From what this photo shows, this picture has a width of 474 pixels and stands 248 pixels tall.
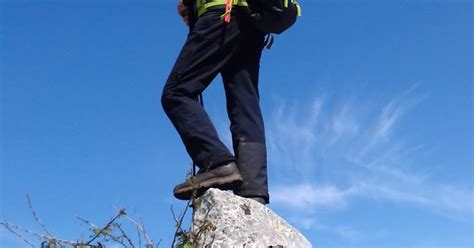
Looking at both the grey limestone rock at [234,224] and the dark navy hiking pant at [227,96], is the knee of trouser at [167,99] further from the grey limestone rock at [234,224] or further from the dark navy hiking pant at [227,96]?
the grey limestone rock at [234,224]

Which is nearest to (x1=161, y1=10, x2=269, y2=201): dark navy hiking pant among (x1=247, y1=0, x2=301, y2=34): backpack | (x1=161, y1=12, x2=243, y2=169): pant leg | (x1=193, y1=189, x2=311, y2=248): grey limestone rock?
(x1=161, y1=12, x2=243, y2=169): pant leg

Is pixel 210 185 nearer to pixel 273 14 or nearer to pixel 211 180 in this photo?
pixel 211 180

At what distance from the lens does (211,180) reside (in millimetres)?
4188

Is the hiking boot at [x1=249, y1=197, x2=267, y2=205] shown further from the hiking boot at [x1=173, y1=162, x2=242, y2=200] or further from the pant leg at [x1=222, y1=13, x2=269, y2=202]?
the hiking boot at [x1=173, y1=162, x2=242, y2=200]

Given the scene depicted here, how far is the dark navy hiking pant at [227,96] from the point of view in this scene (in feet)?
14.2

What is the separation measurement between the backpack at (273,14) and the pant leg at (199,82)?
16 cm

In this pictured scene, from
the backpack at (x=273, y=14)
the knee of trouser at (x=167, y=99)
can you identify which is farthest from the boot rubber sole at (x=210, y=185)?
the backpack at (x=273, y=14)

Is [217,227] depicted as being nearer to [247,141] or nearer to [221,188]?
[221,188]

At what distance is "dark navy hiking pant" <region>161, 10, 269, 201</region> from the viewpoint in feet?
14.2

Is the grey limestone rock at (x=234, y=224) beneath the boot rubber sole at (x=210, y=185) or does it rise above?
beneath

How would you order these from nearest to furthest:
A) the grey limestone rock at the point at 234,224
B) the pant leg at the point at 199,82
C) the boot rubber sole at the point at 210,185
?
1. the grey limestone rock at the point at 234,224
2. the boot rubber sole at the point at 210,185
3. the pant leg at the point at 199,82

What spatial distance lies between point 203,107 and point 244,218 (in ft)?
2.77

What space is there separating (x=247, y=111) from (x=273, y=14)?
651mm

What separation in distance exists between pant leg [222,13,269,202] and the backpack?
11 centimetres
